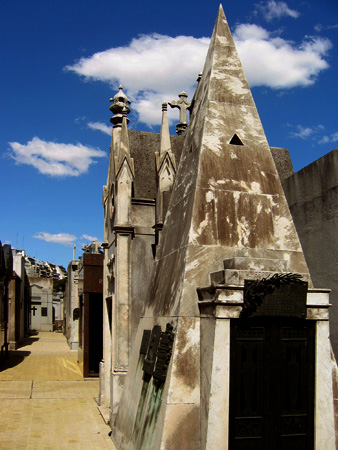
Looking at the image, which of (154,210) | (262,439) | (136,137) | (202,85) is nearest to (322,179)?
(202,85)

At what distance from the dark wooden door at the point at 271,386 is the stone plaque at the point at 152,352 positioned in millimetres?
1306


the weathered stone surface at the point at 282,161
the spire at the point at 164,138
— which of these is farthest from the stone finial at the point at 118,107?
the weathered stone surface at the point at 282,161

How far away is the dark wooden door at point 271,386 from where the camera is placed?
5.53m

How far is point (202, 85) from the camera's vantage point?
26.0ft

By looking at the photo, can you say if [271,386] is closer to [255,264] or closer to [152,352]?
[255,264]

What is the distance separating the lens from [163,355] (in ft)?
19.8

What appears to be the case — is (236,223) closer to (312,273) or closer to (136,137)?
Answer: (312,273)

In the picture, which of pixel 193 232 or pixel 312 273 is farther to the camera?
pixel 312 273

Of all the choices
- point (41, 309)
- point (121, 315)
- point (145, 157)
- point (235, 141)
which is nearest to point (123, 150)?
point (145, 157)

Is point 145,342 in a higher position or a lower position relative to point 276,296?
lower

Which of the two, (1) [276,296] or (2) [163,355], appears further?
(2) [163,355]

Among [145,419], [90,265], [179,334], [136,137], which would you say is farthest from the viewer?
[90,265]

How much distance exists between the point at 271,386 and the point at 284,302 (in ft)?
3.16

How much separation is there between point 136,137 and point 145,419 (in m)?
8.68
